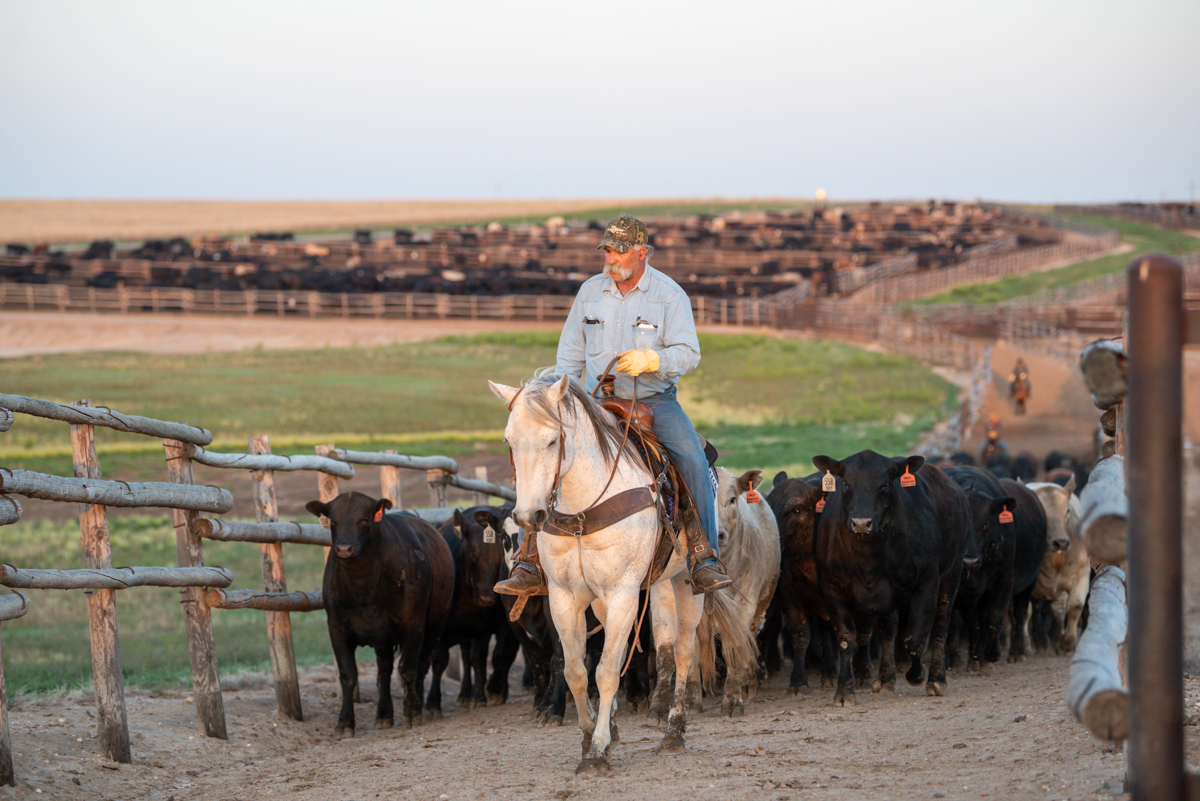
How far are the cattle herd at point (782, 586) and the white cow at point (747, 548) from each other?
0.02m

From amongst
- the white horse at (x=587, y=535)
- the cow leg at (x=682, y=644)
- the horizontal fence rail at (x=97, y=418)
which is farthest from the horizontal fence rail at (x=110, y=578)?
the cow leg at (x=682, y=644)

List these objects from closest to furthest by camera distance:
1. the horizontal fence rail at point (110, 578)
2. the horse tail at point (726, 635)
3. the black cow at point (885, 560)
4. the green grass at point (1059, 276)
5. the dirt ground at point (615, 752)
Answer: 1. the dirt ground at point (615, 752)
2. the horizontal fence rail at point (110, 578)
3. the horse tail at point (726, 635)
4. the black cow at point (885, 560)
5. the green grass at point (1059, 276)

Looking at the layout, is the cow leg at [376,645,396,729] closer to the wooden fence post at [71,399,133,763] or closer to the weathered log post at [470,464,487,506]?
the wooden fence post at [71,399,133,763]

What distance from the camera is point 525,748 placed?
26.7ft

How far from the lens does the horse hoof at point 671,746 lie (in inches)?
287

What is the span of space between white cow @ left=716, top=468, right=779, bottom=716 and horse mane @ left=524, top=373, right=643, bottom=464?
2567 mm

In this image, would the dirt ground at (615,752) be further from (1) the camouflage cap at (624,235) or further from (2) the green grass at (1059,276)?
(2) the green grass at (1059,276)

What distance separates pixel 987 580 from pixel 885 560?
256 centimetres

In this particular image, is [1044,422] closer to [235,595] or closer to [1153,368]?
[235,595]

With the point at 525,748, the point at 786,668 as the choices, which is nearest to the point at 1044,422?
the point at 786,668

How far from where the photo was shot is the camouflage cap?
7379 millimetres

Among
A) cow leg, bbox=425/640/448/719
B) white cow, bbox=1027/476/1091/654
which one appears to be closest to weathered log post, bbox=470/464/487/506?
cow leg, bbox=425/640/448/719

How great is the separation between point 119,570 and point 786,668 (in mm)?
6749

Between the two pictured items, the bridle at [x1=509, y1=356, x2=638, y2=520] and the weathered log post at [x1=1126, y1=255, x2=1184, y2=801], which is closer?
the weathered log post at [x1=1126, y1=255, x2=1184, y2=801]
